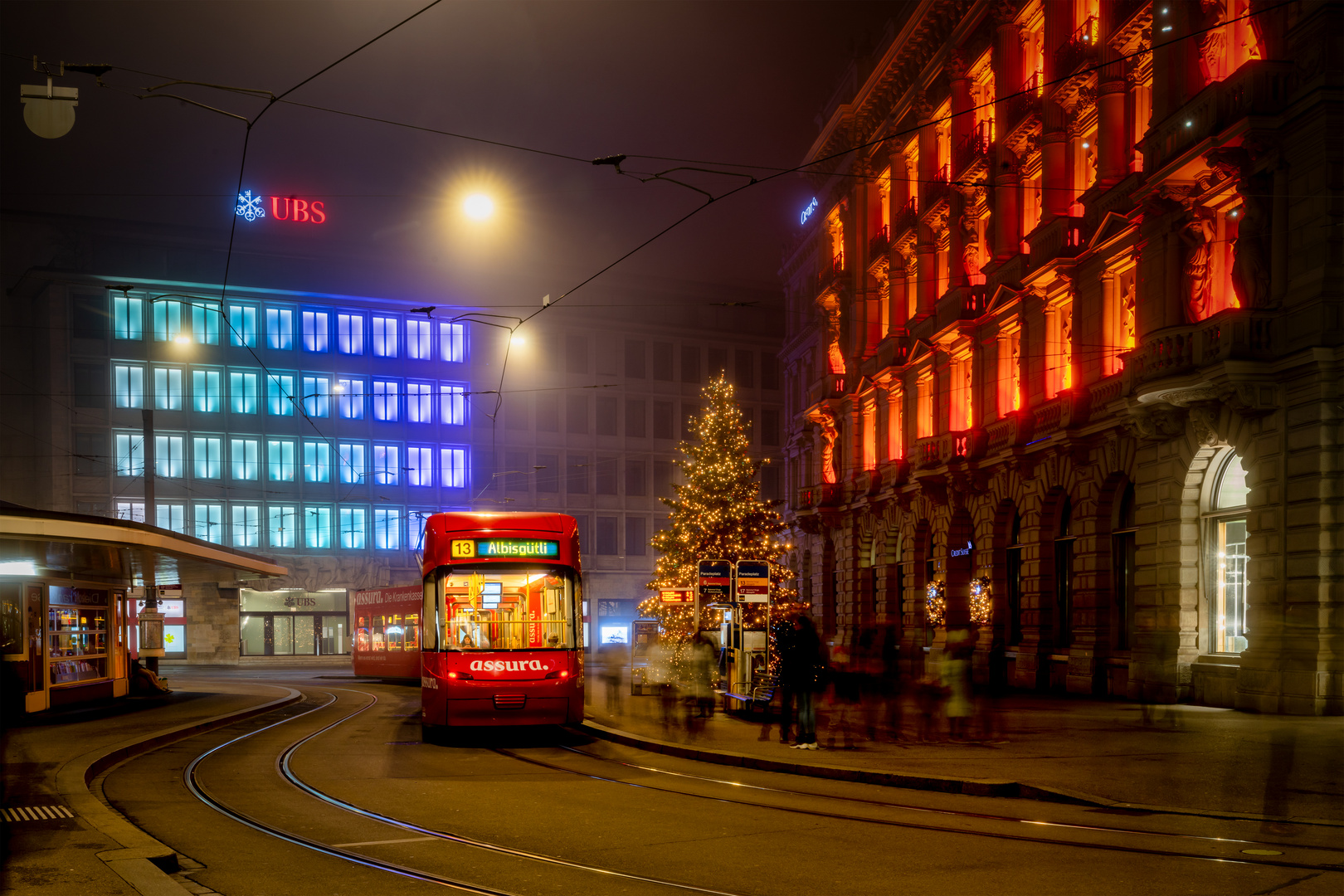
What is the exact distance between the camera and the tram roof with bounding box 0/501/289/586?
780 inches

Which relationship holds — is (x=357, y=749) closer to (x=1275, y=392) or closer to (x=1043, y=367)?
(x=1275, y=392)

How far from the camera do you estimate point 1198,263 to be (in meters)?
25.0

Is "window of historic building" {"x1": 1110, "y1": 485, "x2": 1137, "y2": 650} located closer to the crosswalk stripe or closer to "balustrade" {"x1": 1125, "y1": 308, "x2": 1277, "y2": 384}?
"balustrade" {"x1": 1125, "y1": 308, "x2": 1277, "y2": 384}

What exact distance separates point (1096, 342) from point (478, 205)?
1481cm

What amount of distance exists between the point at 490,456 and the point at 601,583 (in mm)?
9566

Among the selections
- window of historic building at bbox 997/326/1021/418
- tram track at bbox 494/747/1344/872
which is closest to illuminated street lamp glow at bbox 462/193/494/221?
window of historic building at bbox 997/326/1021/418

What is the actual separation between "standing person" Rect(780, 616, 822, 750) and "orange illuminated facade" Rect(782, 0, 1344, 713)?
9.73m

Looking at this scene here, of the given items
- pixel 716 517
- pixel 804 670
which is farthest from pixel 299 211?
pixel 804 670

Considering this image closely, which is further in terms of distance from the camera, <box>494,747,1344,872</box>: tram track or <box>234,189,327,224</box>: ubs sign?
<box>234,189,327,224</box>: ubs sign

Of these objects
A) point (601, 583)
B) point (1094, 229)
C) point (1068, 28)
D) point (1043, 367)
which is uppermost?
point (1068, 28)

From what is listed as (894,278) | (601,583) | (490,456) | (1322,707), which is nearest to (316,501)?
(490,456)

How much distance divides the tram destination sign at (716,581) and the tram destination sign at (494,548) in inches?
196

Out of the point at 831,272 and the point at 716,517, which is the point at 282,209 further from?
the point at 716,517

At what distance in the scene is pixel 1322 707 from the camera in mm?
20375
